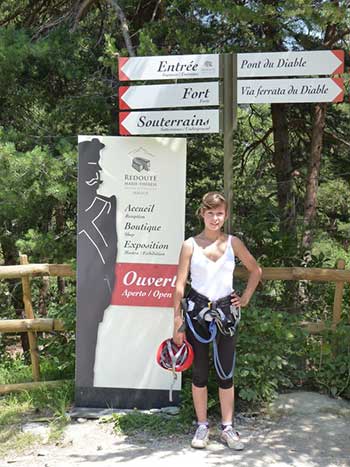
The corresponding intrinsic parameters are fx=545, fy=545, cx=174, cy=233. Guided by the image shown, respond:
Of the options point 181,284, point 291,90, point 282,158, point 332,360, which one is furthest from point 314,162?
point 181,284

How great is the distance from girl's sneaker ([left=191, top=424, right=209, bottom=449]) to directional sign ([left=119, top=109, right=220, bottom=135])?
2334 mm

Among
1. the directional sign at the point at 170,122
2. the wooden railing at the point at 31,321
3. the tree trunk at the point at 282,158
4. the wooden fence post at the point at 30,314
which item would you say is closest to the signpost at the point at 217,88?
the directional sign at the point at 170,122

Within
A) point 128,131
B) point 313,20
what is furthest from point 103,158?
point 313,20

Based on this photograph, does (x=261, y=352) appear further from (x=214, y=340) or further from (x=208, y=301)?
(x=208, y=301)

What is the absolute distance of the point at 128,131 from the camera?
4625 mm

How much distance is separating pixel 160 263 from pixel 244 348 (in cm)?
101

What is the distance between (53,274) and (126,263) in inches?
34.5

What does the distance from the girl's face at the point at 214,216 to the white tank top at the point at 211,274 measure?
20 cm

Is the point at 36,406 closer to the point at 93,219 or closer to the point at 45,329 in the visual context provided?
the point at 45,329

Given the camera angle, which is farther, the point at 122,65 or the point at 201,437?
the point at 122,65

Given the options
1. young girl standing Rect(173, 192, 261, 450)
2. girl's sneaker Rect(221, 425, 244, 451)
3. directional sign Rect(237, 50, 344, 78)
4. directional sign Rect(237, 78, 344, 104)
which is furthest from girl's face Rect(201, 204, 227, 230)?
girl's sneaker Rect(221, 425, 244, 451)

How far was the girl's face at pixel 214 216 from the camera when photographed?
4.05 m

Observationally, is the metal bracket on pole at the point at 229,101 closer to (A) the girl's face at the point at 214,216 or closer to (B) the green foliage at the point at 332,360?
(A) the girl's face at the point at 214,216

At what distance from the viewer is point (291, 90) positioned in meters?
4.34
